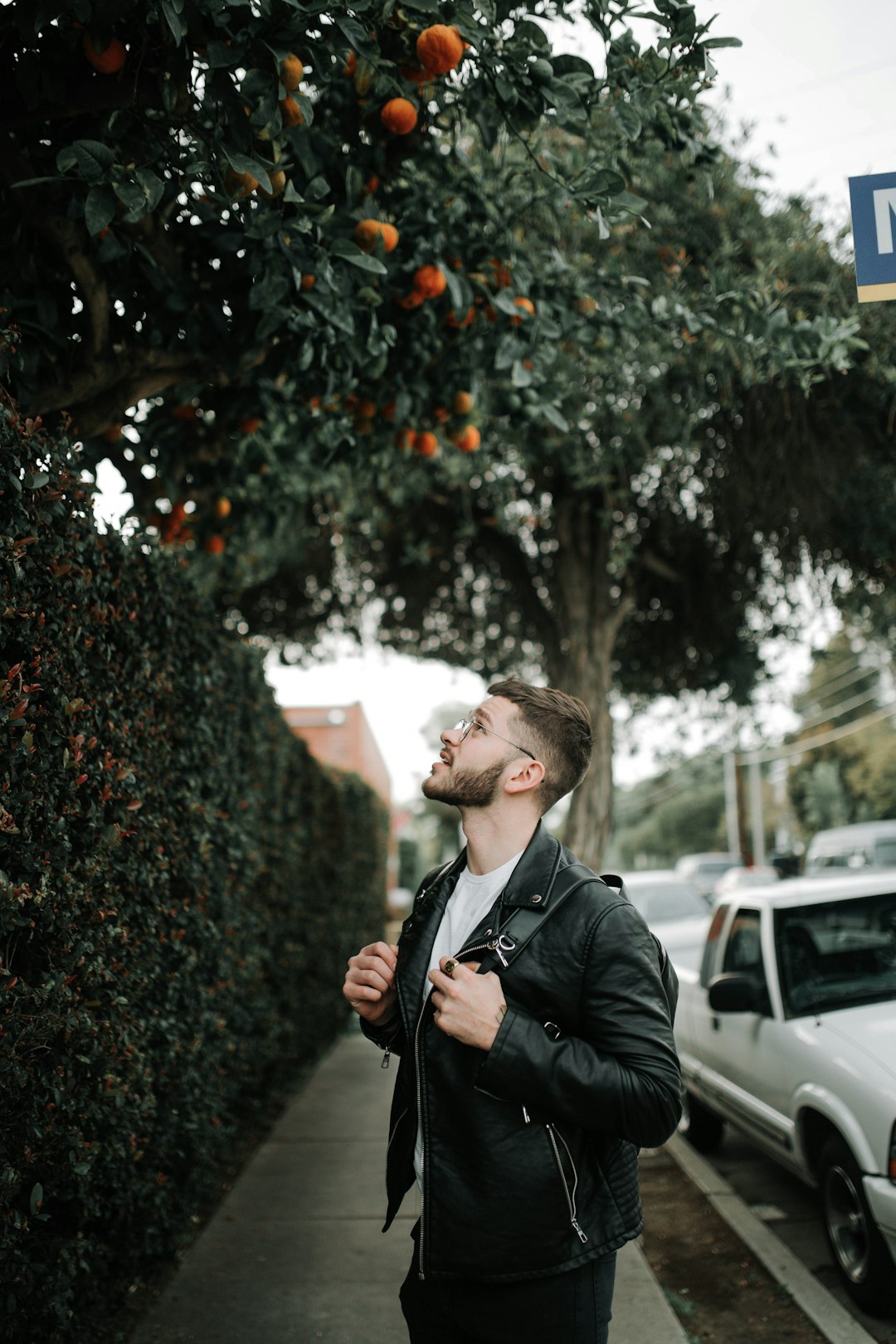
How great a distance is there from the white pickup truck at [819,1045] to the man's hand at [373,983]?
2.49m

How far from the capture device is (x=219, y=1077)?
501cm

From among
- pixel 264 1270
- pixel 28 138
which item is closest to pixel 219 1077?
pixel 264 1270

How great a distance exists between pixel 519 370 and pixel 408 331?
0.68 m

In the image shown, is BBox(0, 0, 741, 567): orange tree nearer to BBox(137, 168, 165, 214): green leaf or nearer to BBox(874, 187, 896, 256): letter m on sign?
BBox(137, 168, 165, 214): green leaf

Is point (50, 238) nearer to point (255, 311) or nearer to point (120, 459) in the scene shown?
point (255, 311)

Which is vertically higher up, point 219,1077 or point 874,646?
point 874,646

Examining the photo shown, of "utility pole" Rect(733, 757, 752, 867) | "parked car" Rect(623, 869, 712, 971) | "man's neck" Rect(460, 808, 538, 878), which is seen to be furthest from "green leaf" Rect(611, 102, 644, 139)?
"utility pole" Rect(733, 757, 752, 867)

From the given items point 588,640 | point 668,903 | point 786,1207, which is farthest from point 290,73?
point 668,903

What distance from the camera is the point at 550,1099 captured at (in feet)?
6.66

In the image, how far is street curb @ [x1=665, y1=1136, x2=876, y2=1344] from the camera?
4.12 meters

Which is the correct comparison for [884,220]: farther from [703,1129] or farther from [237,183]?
[703,1129]

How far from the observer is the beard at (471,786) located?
2453mm

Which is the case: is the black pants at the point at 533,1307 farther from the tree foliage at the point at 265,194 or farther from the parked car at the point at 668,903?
the parked car at the point at 668,903

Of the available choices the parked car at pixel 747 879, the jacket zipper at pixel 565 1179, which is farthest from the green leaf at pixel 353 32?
the parked car at pixel 747 879
